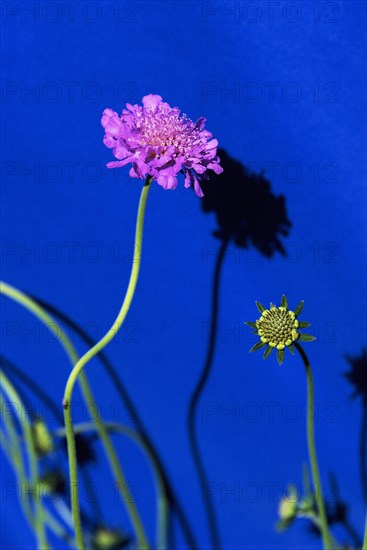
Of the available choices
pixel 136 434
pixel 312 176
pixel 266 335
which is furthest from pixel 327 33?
pixel 136 434

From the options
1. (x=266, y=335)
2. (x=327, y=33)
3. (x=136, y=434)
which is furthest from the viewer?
(x=136, y=434)

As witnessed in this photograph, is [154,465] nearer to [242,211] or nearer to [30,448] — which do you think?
[30,448]

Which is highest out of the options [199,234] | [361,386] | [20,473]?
[199,234]

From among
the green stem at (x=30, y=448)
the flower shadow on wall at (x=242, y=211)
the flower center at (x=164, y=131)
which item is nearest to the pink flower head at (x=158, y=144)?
the flower center at (x=164, y=131)

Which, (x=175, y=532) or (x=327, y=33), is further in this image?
(x=175, y=532)

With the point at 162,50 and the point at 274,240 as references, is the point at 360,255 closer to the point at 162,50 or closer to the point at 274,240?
the point at 274,240

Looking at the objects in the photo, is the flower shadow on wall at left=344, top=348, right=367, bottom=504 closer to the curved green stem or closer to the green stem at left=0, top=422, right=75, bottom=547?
the curved green stem

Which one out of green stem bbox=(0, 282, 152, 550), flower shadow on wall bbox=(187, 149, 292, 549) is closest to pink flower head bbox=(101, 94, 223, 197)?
flower shadow on wall bbox=(187, 149, 292, 549)

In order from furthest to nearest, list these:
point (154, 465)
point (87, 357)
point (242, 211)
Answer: point (154, 465), point (242, 211), point (87, 357)

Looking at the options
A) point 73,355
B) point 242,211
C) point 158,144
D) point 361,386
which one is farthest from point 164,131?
A: point 361,386
